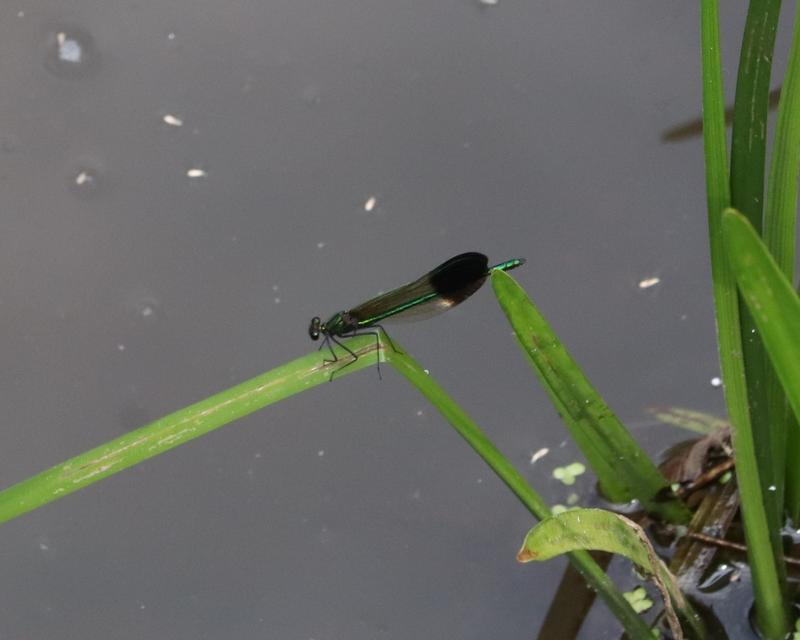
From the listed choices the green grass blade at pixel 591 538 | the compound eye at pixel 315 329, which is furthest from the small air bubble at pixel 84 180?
the green grass blade at pixel 591 538

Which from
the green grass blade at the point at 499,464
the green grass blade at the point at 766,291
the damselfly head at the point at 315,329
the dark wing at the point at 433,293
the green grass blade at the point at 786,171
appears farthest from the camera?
the damselfly head at the point at 315,329

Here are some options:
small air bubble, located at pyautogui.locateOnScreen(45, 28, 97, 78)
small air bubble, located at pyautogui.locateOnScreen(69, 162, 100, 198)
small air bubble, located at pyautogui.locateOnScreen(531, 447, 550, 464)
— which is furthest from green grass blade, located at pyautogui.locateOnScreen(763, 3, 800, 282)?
small air bubble, located at pyautogui.locateOnScreen(45, 28, 97, 78)

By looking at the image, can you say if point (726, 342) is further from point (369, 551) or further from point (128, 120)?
point (128, 120)

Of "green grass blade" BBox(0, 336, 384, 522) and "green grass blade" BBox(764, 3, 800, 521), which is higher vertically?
"green grass blade" BBox(764, 3, 800, 521)

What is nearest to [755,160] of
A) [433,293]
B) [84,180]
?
[433,293]

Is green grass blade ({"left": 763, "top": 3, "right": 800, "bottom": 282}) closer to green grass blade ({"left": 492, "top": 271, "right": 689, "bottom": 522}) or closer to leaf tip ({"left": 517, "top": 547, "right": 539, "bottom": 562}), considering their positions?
green grass blade ({"left": 492, "top": 271, "right": 689, "bottom": 522})

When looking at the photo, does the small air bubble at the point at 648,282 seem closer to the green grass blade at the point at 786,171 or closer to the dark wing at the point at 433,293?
the dark wing at the point at 433,293

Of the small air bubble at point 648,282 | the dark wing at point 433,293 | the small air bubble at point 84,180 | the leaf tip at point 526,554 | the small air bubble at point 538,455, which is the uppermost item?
the small air bubble at point 84,180
